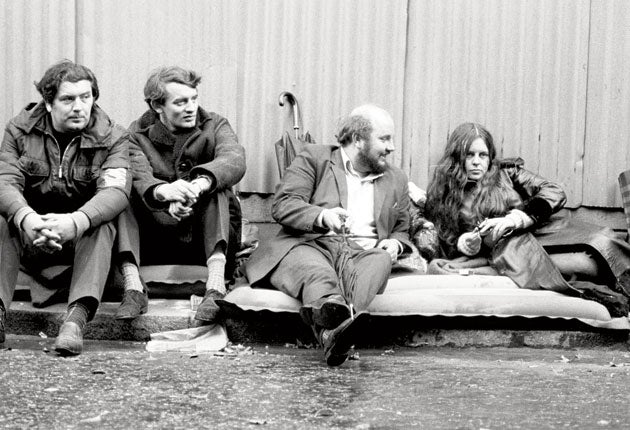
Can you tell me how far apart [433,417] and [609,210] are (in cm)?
387

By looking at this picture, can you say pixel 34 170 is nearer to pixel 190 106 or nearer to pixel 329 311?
pixel 190 106

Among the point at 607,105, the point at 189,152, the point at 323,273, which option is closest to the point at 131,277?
the point at 189,152

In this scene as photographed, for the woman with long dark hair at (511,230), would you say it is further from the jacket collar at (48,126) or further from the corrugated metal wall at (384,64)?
the jacket collar at (48,126)

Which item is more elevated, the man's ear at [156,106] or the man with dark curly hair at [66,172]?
the man's ear at [156,106]

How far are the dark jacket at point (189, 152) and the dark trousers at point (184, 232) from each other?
139 mm

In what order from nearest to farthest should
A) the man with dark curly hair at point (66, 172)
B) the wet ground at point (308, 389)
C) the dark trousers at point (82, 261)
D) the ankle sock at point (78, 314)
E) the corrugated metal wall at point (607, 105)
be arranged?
1. the wet ground at point (308, 389)
2. the ankle sock at point (78, 314)
3. the dark trousers at point (82, 261)
4. the man with dark curly hair at point (66, 172)
5. the corrugated metal wall at point (607, 105)

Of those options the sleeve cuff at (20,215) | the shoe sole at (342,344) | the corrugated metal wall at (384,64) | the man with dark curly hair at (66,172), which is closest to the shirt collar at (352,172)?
the corrugated metal wall at (384,64)

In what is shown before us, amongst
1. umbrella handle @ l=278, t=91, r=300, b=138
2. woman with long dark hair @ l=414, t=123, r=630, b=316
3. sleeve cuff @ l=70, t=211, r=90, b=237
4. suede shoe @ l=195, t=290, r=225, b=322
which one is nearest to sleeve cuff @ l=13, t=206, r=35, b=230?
sleeve cuff @ l=70, t=211, r=90, b=237

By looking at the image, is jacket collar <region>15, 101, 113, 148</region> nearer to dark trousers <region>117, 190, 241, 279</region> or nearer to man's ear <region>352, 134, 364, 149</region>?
dark trousers <region>117, 190, 241, 279</region>

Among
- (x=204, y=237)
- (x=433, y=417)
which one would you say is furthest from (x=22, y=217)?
(x=433, y=417)

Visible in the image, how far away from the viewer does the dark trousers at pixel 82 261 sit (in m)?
6.23

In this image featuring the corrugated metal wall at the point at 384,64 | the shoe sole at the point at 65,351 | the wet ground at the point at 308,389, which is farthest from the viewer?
the corrugated metal wall at the point at 384,64

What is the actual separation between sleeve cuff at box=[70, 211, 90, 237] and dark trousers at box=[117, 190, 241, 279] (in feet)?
1.22

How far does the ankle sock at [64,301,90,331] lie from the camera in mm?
6109
